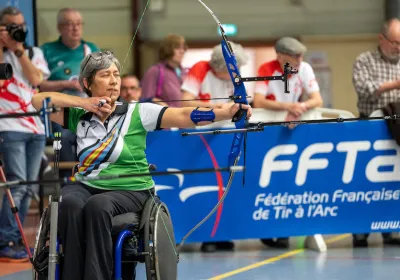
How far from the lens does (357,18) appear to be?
12289 millimetres

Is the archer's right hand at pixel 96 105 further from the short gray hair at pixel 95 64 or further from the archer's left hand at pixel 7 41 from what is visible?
the archer's left hand at pixel 7 41

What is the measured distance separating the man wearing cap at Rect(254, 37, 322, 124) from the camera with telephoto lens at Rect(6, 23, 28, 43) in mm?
1691

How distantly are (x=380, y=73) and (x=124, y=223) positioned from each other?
3.40 metres

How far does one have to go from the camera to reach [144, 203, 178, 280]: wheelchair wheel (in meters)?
4.00

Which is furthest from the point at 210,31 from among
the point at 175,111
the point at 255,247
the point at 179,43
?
the point at 175,111

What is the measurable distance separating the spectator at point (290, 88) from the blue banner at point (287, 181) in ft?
0.76

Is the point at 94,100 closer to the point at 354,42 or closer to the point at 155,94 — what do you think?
the point at 155,94

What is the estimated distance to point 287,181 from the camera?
21.3ft

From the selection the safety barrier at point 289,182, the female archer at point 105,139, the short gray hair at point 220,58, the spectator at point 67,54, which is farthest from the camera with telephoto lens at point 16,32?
the female archer at point 105,139

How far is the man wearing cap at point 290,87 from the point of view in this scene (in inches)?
263

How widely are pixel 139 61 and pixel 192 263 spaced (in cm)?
641

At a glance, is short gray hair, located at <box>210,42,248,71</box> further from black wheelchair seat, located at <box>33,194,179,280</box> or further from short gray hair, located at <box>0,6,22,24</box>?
black wheelchair seat, located at <box>33,194,179,280</box>

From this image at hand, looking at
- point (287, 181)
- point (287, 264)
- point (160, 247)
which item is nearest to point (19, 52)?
point (287, 181)

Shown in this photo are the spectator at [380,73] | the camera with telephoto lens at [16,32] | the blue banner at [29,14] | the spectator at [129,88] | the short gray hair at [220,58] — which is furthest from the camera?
the blue banner at [29,14]
